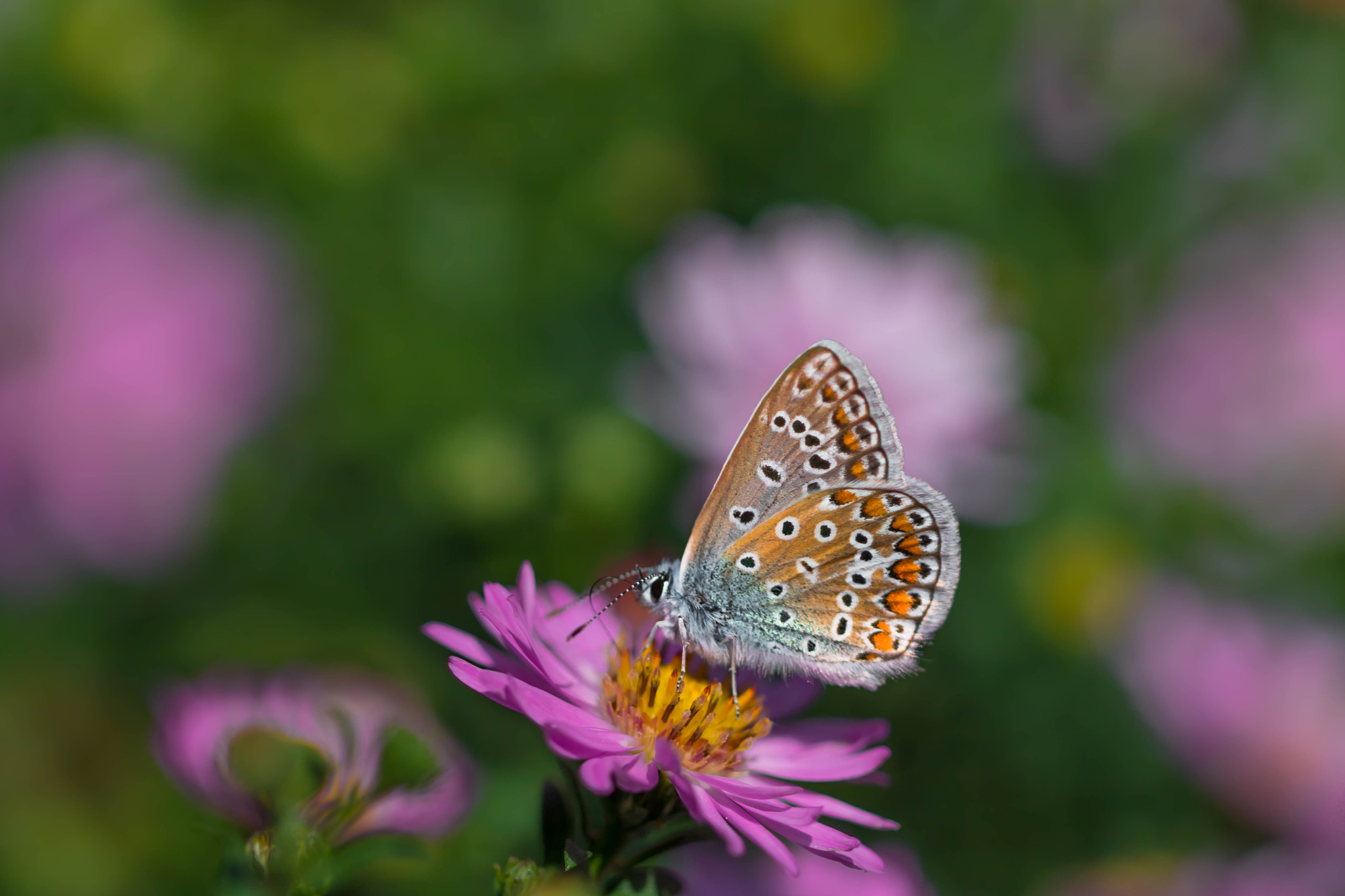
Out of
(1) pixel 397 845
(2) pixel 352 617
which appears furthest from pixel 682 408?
(1) pixel 397 845

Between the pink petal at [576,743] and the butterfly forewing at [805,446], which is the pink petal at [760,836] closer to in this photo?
the pink petal at [576,743]

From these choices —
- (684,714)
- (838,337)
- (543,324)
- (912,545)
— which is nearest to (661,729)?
(684,714)

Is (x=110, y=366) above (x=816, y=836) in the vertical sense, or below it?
above

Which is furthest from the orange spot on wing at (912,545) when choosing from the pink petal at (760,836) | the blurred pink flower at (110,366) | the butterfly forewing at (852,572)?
the blurred pink flower at (110,366)

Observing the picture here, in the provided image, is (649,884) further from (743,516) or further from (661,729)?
(743,516)

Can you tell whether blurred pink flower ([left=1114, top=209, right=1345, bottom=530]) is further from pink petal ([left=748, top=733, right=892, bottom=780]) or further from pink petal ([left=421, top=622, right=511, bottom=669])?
pink petal ([left=421, top=622, right=511, bottom=669])

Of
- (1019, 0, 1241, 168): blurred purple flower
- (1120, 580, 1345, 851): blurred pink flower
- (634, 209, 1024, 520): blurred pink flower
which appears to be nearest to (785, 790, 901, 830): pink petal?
(634, 209, 1024, 520): blurred pink flower

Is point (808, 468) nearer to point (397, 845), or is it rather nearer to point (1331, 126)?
point (397, 845)
